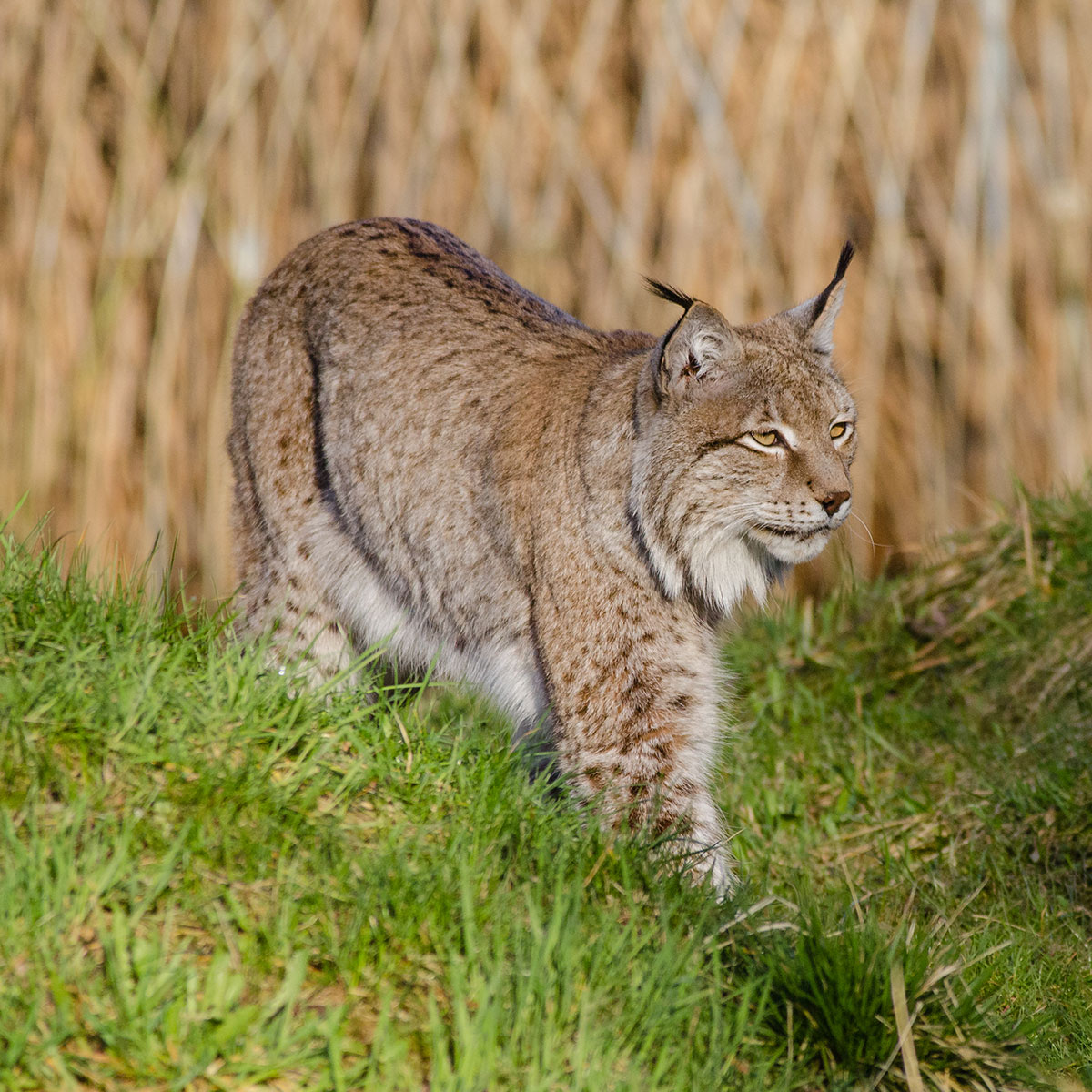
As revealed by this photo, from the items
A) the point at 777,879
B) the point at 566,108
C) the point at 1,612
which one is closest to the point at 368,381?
the point at 1,612

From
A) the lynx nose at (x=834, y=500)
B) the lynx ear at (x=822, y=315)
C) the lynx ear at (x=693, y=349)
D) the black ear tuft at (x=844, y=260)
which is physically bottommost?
the lynx nose at (x=834, y=500)

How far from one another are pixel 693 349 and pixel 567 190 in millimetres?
2958

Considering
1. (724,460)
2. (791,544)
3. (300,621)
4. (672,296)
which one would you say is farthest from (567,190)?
(791,544)

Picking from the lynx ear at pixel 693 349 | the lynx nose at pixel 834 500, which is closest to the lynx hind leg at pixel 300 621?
the lynx ear at pixel 693 349

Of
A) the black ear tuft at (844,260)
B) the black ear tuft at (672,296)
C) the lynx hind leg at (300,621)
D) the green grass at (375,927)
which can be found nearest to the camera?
the green grass at (375,927)

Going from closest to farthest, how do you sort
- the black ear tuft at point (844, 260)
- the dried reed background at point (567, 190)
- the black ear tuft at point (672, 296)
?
1. the black ear tuft at point (672, 296)
2. the black ear tuft at point (844, 260)
3. the dried reed background at point (567, 190)

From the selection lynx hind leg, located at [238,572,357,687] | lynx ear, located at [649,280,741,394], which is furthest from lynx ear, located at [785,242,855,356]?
lynx hind leg, located at [238,572,357,687]

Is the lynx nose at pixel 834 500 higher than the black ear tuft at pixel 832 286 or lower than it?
lower

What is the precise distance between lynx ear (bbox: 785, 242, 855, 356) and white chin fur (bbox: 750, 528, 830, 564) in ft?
2.08

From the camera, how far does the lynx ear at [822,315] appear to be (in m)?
3.91

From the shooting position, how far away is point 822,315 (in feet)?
12.9

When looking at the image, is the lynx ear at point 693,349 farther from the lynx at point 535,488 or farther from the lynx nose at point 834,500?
the lynx nose at point 834,500

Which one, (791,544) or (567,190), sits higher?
(567,190)

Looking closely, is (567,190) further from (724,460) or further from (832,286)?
(724,460)
